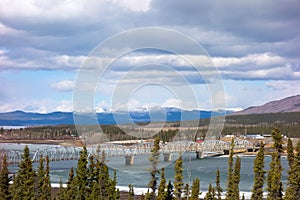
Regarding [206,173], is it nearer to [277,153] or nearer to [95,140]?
[95,140]

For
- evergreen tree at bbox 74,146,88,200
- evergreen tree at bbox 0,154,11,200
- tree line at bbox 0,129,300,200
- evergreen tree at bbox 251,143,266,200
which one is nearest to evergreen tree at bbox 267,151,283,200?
tree line at bbox 0,129,300,200

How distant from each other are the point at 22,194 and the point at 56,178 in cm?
5935

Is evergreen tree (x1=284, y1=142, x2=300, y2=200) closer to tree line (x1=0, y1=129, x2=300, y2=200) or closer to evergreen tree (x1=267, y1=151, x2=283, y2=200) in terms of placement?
tree line (x1=0, y1=129, x2=300, y2=200)

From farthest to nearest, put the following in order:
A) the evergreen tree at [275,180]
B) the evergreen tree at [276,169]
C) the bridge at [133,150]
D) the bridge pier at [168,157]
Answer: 1. the bridge at [133,150]
2. the bridge pier at [168,157]
3. the evergreen tree at [275,180]
4. the evergreen tree at [276,169]

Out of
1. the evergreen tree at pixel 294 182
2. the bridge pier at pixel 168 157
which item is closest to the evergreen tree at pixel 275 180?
the evergreen tree at pixel 294 182

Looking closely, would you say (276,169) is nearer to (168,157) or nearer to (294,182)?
(294,182)

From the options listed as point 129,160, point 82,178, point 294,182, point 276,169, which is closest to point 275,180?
point 276,169

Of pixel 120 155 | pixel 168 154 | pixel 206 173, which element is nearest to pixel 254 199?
pixel 206 173

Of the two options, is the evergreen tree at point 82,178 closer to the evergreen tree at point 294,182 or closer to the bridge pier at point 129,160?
the evergreen tree at point 294,182

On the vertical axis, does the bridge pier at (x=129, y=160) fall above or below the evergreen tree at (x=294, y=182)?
below

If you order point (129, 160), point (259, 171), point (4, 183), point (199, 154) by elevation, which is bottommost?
point (129, 160)

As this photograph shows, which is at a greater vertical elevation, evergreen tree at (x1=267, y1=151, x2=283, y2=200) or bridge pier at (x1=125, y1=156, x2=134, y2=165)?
evergreen tree at (x1=267, y1=151, x2=283, y2=200)

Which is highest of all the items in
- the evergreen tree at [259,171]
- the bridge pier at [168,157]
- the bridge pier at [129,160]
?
the evergreen tree at [259,171]

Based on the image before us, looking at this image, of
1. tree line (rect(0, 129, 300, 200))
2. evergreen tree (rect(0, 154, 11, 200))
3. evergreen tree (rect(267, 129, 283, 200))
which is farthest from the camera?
evergreen tree (rect(0, 154, 11, 200))
